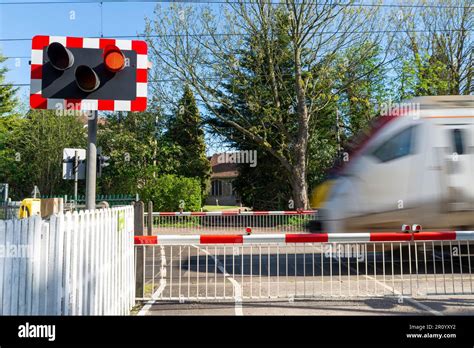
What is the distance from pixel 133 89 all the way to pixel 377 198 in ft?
19.3

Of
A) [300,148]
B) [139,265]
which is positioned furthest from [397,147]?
[300,148]

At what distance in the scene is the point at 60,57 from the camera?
3.54 m

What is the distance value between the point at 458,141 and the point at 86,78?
7247 millimetres

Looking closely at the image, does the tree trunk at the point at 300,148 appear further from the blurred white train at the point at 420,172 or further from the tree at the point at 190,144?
the blurred white train at the point at 420,172

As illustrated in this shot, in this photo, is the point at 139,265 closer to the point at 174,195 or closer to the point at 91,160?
the point at 91,160

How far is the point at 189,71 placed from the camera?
18500 millimetres

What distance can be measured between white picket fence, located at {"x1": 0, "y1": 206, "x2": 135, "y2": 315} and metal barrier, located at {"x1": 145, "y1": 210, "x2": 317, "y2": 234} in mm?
10594

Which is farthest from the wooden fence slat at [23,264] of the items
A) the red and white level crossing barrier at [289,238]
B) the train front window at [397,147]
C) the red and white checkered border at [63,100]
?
the train front window at [397,147]

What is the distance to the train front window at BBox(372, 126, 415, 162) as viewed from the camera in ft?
25.3

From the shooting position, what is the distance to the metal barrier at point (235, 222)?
15002 mm

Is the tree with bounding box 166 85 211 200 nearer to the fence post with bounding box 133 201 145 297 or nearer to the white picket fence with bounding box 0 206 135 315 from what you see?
the fence post with bounding box 133 201 145 297

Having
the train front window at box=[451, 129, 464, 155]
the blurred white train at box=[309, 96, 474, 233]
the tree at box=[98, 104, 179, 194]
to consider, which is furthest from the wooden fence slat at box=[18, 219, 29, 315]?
the tree at box=[98, 104, 179, 194]
